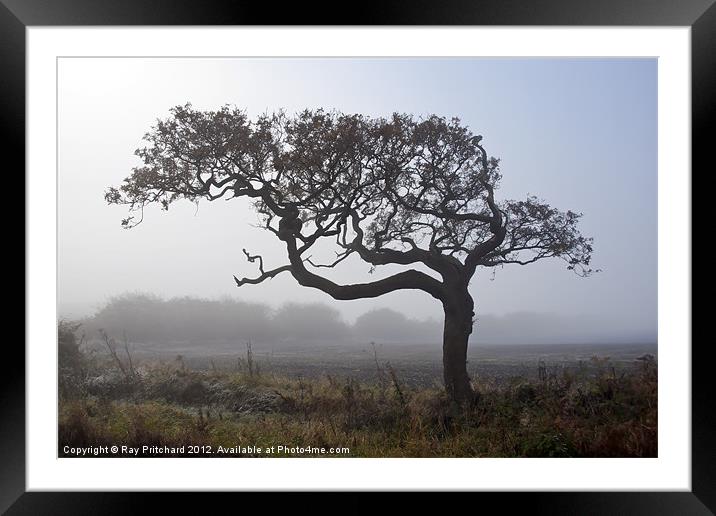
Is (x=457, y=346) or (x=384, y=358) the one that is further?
(x=384, y=358)

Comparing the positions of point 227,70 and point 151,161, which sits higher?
point 227,70

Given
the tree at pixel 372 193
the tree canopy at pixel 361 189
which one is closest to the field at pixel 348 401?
the tree at pixel 372 193

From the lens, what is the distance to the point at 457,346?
439cm

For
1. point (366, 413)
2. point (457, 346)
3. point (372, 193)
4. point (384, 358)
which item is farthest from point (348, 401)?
point (372, 193)

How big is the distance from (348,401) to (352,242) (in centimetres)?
133

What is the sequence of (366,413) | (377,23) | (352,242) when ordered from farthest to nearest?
(352,242)
(366,413)
(377,23)

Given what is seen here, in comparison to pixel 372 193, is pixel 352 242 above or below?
below

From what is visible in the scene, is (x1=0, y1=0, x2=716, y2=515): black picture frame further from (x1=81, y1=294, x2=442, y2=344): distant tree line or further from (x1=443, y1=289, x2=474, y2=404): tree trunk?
(x1=81, y1=294, x2=442, y2=344): distant tree line

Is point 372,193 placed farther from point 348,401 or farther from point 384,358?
point 348,401

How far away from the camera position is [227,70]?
4387 mm

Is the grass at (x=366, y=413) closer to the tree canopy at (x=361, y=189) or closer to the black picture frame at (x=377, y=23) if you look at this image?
the black picture frame at (x=377, y=23)
